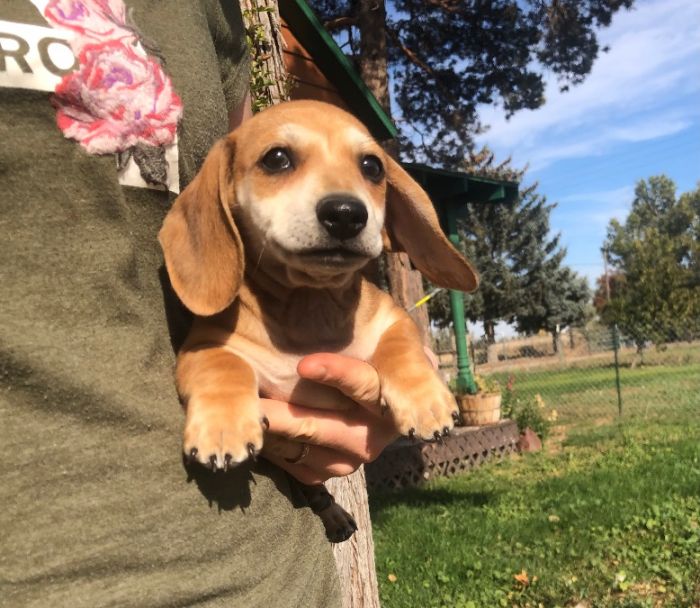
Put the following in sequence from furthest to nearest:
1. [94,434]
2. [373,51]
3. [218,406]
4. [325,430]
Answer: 1. [373,51]
2. [325,430]
3. [218,406]
4. [94,434]

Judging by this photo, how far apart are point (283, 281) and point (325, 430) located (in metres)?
0.48

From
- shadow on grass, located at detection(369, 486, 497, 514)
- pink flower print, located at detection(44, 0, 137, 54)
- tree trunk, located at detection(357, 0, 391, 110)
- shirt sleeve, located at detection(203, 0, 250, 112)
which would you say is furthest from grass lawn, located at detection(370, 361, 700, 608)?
tree trunk, located at detection(357, 0, 391, 110)

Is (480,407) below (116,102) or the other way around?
below

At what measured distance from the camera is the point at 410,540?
6.03 metres

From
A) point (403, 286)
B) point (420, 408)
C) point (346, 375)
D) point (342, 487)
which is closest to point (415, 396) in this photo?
point (420, 408)

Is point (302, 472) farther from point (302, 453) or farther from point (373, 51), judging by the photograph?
point (373, 51)

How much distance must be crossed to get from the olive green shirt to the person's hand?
222 millimetres

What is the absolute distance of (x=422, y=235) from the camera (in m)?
2.29

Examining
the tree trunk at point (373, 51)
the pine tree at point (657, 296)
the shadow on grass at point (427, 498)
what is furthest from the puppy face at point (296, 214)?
the pine tree at point (657, 296)

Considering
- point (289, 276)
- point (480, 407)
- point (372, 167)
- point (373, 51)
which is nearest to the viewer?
point (289, 276)

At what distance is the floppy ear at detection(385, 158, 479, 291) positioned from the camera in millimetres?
2238

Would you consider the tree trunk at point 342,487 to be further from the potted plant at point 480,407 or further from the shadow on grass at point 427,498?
the potted plant at point 480,407

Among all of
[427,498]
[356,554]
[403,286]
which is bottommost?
[427,498]

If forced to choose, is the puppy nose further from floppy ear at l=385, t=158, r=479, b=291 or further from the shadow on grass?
the shadow on grass
